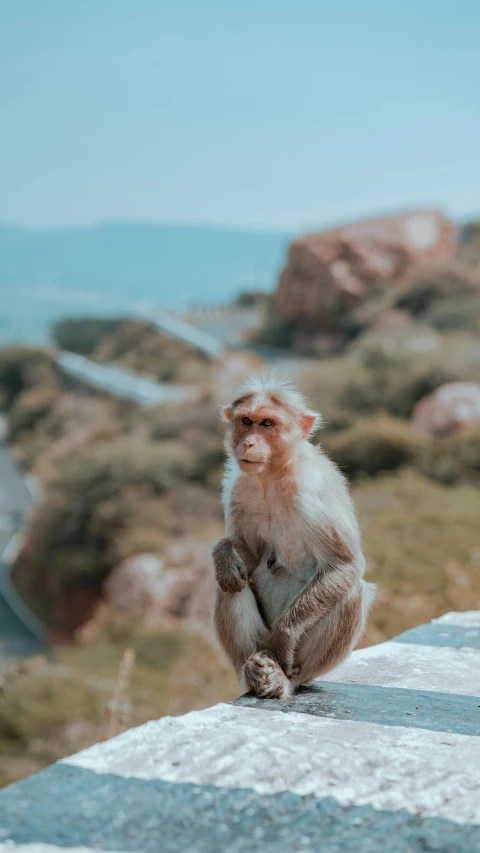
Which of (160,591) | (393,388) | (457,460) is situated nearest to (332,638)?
(160,591)

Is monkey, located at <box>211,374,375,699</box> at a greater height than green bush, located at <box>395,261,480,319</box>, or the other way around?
green bush, located at <box>395,261,480,319</box>

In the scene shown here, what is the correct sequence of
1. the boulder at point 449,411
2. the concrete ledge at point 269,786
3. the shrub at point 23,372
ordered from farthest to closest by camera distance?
the shrub at point 23,372 < the boulder at point 449,411 < the concrete ledge at point 269,786

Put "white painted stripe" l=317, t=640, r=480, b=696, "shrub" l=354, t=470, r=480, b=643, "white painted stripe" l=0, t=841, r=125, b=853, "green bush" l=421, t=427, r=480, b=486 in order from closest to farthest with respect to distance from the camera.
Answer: "white painted stripe" l=0, t=841, r=125, b=853 < "white painted stripe" l=317, t=640, r=480, b=696 < "shrub" l=354, t=470, r=480, b=643 < "green bush" l=421, t=427, r=480, b=486

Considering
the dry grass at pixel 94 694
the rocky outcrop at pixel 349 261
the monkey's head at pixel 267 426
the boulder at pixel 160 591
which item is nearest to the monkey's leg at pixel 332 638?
the monkey's head at pixel 267 426

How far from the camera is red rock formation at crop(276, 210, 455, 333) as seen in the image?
30438mm

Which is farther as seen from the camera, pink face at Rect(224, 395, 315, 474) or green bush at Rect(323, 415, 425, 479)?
green bush at Rect(323, 415, 425, 479)

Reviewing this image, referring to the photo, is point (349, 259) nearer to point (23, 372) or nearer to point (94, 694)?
point (23, 372)

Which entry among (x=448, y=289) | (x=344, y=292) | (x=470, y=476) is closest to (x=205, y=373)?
(x=344, y=292)

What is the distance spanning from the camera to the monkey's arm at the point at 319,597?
11.7 ft

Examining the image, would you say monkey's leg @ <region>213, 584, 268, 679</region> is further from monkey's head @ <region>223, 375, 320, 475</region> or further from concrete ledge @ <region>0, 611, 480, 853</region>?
monkey's head @ <region>223, 375, 320, 475</region>

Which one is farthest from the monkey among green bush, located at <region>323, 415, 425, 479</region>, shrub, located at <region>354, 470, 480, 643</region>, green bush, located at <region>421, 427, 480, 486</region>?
green bush, located at <region>323, 415, 425, 479</region>

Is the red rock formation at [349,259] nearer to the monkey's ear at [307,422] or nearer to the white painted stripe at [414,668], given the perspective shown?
the white painted stripe at [414,668]

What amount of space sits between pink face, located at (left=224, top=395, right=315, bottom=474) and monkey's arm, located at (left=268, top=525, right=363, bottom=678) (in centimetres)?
32

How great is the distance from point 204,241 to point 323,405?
69026 mm
